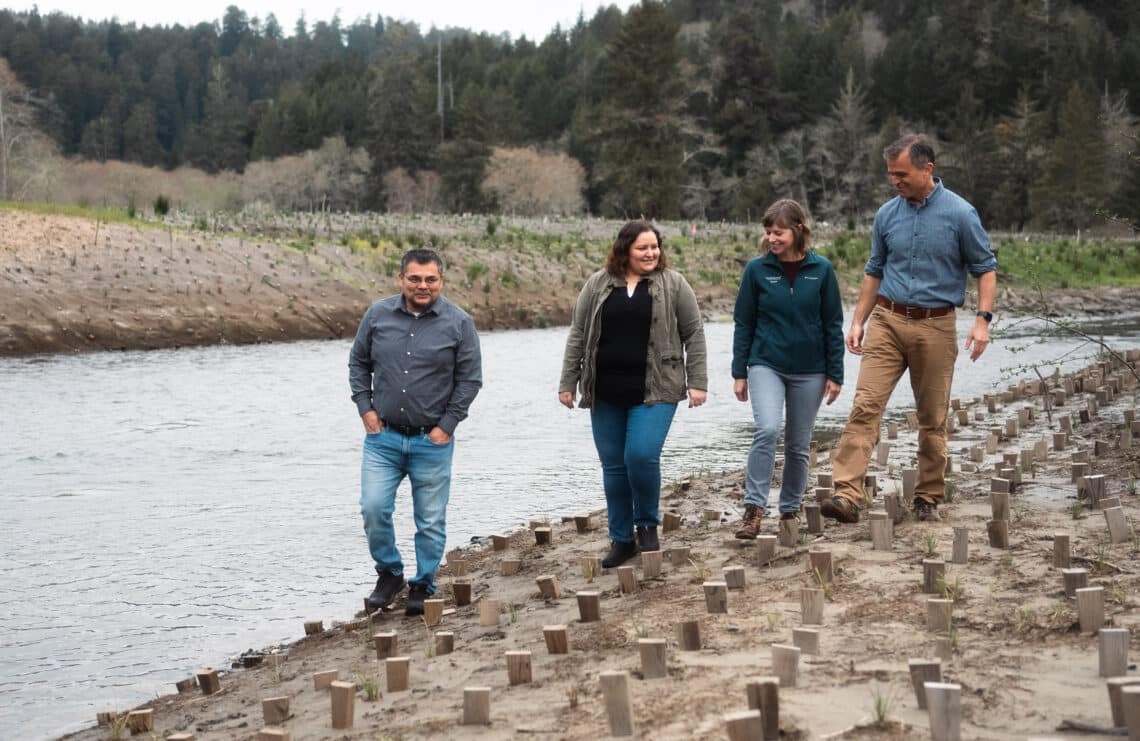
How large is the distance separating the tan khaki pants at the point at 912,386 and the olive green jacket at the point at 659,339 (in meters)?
1.05

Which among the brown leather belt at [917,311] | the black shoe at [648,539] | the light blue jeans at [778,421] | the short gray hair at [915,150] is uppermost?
the short gray hair at [915,150]

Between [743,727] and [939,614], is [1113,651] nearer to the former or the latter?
[939,614]

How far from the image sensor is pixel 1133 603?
5.83 metres

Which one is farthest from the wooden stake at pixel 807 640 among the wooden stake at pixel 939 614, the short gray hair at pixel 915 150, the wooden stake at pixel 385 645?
the short gray hair at pixel 915 150

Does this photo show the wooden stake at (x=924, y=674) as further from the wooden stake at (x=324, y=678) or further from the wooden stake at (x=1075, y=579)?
the wooden stake at (x=324, y=678)

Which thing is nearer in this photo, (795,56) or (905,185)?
(905,185)

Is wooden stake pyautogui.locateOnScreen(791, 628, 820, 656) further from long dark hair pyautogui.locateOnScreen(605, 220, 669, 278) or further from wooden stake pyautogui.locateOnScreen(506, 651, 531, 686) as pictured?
long dark hair pyautogui.locateOnScreen(605, 220, 669, 278)

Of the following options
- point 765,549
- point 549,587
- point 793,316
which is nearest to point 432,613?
point 549,587

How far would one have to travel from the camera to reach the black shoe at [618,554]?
784 cm

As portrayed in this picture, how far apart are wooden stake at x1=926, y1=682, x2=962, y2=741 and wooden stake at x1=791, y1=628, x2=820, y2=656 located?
3.85 ft

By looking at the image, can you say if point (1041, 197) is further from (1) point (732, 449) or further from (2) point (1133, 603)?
(2) point (1133, 603)

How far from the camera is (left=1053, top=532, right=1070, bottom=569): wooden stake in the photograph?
6.63 m

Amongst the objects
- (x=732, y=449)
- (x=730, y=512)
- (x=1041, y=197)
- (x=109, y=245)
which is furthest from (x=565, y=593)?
(x=1041, y=197)

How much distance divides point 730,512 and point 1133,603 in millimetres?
4164
